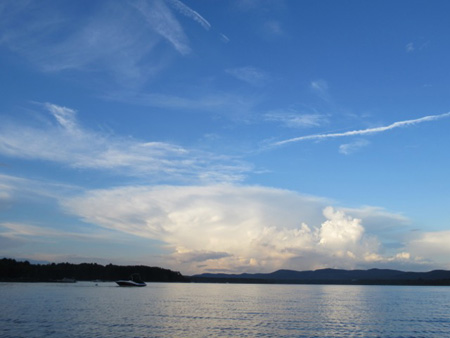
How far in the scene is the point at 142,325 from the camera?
74312 millimetres

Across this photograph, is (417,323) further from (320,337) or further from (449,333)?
(320,337)

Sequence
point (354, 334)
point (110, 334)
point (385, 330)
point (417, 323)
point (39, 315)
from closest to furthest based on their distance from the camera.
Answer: point (110, 334) → point (354, 334) → point (385, 330) → point (39, 315) → point (417, 323)

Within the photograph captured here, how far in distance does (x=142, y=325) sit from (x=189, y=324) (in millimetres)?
8873

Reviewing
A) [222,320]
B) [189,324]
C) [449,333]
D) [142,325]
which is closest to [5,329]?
[142,325]

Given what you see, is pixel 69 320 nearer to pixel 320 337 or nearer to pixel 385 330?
pixel 320 337

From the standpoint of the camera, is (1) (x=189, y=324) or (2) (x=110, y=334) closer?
(2) (x=110, y=334)

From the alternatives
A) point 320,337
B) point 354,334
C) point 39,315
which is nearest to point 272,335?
point 320,337

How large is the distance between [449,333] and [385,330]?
1088 cm

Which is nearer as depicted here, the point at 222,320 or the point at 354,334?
the point at 354,334

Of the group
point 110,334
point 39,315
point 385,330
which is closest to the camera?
point 110,334

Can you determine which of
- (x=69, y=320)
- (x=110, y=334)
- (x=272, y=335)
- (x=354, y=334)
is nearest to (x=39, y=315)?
(x=69, y=320)

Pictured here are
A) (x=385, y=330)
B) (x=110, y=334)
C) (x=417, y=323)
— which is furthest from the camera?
(x=417, y=323)

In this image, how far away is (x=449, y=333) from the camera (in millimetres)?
74750

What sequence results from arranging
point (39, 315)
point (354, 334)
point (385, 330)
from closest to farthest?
point (354, 334)
point (385, 330)
point (39, 315)
